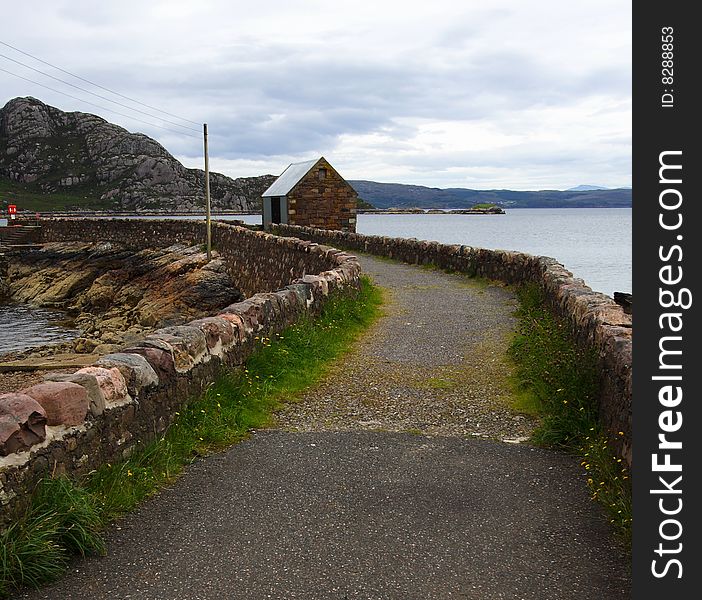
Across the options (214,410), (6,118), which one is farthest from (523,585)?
(6,118)

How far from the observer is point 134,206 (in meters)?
132

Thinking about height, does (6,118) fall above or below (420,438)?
above

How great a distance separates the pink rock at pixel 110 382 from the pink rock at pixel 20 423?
0.66m

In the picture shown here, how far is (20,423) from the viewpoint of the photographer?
4.12m

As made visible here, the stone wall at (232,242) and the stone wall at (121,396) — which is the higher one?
the stone wall at (232,242)

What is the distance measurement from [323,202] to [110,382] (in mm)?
30690

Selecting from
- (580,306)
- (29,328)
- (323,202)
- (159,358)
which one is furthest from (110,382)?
(323,202)

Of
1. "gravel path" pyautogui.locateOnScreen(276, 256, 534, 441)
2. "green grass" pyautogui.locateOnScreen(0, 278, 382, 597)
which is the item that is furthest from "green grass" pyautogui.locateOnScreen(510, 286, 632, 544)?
"green grass" pyautogui.locateOnScreen(0, 278, 382, 597)

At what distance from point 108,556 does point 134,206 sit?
440ft

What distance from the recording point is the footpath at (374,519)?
3.91 metres

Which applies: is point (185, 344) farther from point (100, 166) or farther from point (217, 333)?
point (100, 166)

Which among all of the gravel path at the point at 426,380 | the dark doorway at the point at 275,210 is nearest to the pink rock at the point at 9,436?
the gravel path at the point at 426,380

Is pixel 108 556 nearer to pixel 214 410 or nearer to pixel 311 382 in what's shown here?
pixel 214 410

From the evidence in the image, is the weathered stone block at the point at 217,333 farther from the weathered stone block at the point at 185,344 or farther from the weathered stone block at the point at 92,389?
the weathered stone block at the point at 92,389
